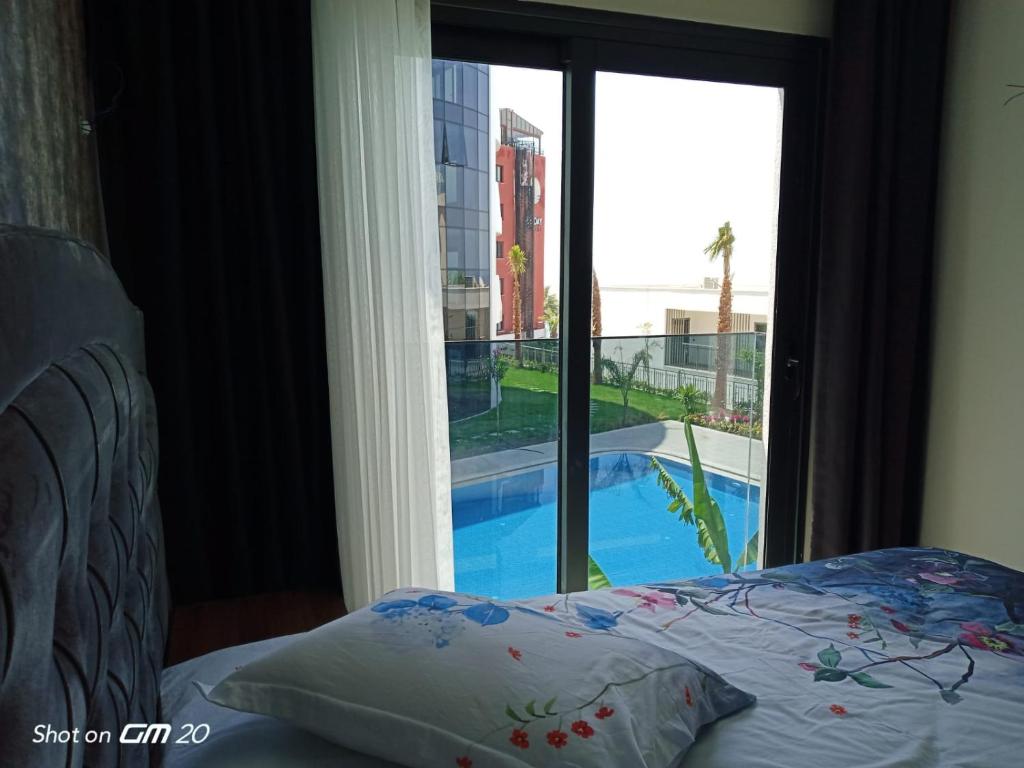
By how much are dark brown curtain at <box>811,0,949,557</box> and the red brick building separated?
3.31 ft

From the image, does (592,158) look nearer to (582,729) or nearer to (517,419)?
(517,419)

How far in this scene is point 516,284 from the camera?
250 centimetres

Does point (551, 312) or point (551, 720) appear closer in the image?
point (551, 720)

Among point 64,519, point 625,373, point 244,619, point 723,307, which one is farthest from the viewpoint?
point 723,307

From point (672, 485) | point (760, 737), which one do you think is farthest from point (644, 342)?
point (760, 737)

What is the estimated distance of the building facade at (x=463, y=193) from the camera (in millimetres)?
2322

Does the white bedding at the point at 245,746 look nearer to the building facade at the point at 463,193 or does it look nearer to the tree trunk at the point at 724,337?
the building facade at the point at 463,193

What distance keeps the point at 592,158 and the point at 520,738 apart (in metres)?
1.92

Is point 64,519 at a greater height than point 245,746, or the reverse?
point 64,519

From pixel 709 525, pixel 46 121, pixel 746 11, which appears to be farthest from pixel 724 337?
pixel 46 121

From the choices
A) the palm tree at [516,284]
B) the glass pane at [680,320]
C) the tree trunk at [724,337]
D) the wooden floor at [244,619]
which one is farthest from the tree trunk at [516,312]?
the wooden floor at [244,619]

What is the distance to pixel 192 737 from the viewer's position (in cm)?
101

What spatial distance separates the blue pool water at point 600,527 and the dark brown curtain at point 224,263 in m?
0.68

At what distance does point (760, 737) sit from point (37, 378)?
1020 mm
